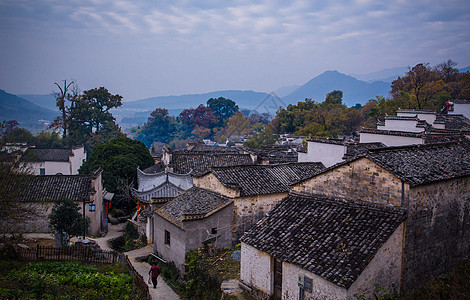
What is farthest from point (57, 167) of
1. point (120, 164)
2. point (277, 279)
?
point (277, 279)

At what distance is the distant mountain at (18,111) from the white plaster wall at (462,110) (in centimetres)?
14461

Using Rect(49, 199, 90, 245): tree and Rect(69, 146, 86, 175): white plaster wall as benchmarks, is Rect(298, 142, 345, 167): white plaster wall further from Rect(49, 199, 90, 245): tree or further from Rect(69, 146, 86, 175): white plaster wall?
Rect(69, 146, 86, 175): white plaster wall

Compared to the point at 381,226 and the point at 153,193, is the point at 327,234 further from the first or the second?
the point at 153,193

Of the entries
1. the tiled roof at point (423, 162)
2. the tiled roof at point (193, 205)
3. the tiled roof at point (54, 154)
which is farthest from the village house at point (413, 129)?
the tiled roof at point (54, 154)

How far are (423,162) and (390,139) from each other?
11.8 m

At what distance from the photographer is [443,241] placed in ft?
37.2

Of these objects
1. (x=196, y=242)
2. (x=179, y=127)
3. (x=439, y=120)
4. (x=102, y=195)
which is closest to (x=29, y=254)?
(x=196, y=242)

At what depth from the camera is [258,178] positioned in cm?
1747

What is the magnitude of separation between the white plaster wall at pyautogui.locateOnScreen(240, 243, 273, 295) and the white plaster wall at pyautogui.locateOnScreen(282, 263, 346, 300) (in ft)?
2.57

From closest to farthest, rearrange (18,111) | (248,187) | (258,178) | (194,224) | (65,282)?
1. (65,282)
2. (194,224)
3. (248,187)
4. (258,178)
5. (18,111)

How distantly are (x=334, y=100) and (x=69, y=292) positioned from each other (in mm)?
62253

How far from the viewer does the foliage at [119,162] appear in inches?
1262

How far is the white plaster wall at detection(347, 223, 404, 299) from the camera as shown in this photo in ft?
30.7

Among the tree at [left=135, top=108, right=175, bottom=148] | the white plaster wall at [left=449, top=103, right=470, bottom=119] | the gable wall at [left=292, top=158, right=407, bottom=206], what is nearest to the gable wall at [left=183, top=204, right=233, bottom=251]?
the gable wall at [left=292, top=158, right=407, bottom=206]
